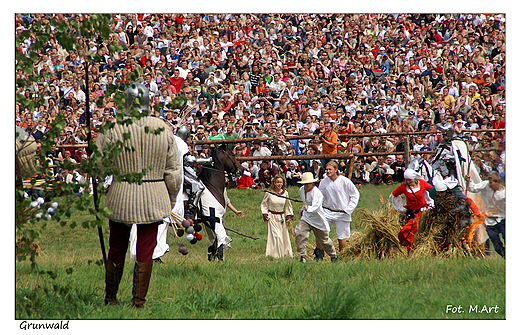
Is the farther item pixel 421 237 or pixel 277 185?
pixel 277 185

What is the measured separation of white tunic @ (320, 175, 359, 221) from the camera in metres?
9.88

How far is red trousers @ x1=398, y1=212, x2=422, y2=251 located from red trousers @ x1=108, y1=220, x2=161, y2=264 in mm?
4533

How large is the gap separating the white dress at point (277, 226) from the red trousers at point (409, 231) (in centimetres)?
234

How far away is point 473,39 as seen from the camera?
1752 centimetres

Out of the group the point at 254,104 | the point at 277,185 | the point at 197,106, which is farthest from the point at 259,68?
the point at 277,185

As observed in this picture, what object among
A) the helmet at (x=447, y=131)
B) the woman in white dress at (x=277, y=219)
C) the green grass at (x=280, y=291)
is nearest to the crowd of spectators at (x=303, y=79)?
the woman in white dress at (x=277, y=219)

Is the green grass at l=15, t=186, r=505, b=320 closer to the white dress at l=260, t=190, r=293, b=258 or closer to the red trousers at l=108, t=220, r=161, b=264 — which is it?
the red trousers at l=108, t=220, r=161, b=264

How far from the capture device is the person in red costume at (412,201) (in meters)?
8.70

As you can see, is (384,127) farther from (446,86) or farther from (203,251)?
(203,251)

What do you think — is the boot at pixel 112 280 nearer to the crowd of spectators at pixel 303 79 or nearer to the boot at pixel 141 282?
the boot at pixel 141 282

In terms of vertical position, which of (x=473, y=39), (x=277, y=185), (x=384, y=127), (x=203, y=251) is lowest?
(x=203, y=251)

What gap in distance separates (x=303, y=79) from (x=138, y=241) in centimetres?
1112

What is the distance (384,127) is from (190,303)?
34.4ft

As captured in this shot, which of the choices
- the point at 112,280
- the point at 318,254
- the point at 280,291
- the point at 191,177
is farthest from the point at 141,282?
the point at 318,254
